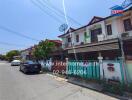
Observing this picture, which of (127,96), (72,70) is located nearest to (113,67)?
(127,96)

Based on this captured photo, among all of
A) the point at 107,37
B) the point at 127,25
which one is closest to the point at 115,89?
the point at 127,25

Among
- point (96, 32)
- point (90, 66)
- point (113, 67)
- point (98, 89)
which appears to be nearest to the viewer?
point (98, 89)

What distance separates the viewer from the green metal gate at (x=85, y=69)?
9.95 metres

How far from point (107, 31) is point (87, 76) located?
322 inches

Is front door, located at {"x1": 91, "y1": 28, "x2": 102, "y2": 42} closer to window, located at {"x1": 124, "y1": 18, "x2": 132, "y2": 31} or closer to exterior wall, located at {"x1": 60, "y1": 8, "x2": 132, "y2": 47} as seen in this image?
exterior wall, located at {"x1": 60, "y1": 8, "x2": 132, "y2": 47}

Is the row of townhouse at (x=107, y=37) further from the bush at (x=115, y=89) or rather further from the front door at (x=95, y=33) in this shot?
the bush at (x=115, y=89)

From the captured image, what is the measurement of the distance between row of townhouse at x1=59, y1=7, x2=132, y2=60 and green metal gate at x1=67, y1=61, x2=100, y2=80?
9.89 ft

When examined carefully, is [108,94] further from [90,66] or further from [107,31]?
[107,31]

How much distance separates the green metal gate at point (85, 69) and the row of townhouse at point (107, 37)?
3013mm

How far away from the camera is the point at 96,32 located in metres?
19.0

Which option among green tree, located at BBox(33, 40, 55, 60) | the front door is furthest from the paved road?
the front door

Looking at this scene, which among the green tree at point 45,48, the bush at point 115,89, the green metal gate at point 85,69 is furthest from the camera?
the green tree at point 45,48

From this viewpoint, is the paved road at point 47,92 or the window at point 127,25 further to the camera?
the window at point 127,25

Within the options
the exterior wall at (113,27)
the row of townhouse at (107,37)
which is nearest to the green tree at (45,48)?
the row of townhouse at (107,37)
